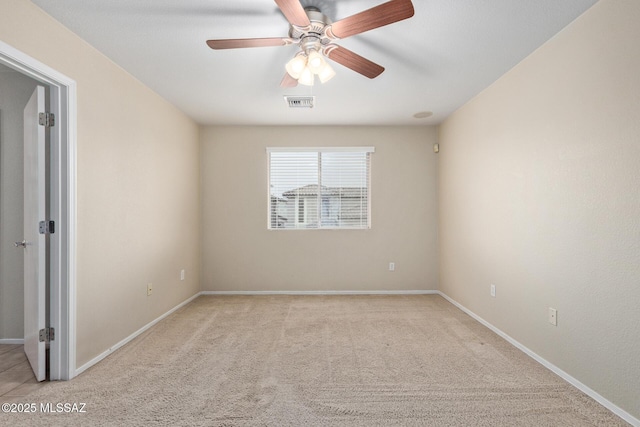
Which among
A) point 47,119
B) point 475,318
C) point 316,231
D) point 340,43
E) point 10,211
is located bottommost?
point 475,318

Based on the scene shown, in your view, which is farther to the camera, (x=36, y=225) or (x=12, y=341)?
(x=12, y=341)

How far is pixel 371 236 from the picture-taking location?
466cm

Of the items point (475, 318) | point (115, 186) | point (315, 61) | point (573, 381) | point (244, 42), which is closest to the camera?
point (244, 42)

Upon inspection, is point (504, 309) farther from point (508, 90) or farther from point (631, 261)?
point (508, 90)

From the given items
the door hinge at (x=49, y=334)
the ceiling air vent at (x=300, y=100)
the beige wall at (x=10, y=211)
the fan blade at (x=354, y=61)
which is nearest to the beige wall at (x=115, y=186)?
the door hinge at (x=49, y=334)

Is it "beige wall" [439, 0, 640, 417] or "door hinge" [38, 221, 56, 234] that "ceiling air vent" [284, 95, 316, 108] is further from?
"door hinge" [38, 221, 56, 234]

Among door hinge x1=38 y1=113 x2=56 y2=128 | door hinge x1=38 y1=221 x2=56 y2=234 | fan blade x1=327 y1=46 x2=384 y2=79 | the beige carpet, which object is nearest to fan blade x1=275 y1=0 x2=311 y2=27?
fan blade x1=327 y1=46 x2=384 y2=79

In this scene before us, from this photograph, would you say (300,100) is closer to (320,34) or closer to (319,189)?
(320,34)

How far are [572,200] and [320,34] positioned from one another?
6.65 ft

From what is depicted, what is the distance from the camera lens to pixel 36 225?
→ 7.38ft

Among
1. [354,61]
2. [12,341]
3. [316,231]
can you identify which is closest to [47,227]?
[12,341]

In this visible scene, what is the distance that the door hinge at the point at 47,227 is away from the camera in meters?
2.23

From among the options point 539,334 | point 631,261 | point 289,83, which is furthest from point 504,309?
point 289,83

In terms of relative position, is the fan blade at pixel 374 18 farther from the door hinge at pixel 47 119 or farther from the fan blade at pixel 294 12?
the door hinge at pixel 47 119
